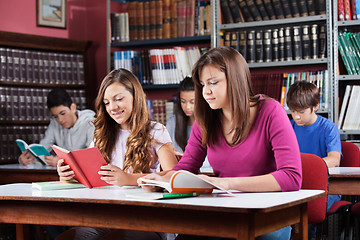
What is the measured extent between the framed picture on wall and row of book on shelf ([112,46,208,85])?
0.69 m

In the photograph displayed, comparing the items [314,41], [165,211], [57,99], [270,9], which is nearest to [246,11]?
[270,9]

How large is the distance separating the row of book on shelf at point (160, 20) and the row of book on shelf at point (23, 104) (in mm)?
922

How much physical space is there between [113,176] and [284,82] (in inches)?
107

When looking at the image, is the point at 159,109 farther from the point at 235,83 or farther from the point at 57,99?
the point at 235,83

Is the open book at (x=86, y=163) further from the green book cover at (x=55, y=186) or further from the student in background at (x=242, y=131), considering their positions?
the student in background at (x=242, y=131)

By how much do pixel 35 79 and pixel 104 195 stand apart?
3355 mm

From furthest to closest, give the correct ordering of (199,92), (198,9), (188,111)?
(198,9) → (188,111) → (199,92)

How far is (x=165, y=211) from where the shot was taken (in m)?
1.66

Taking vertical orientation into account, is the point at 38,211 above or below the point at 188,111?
below

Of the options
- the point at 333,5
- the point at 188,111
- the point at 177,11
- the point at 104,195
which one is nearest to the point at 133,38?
the point at 177,11

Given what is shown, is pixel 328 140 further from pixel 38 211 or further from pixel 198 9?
pixel 38 211

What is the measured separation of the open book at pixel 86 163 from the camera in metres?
2.06

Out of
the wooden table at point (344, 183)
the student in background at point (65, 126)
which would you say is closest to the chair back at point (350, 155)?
the wooden table at point (344, 183)

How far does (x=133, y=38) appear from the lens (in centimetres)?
507
